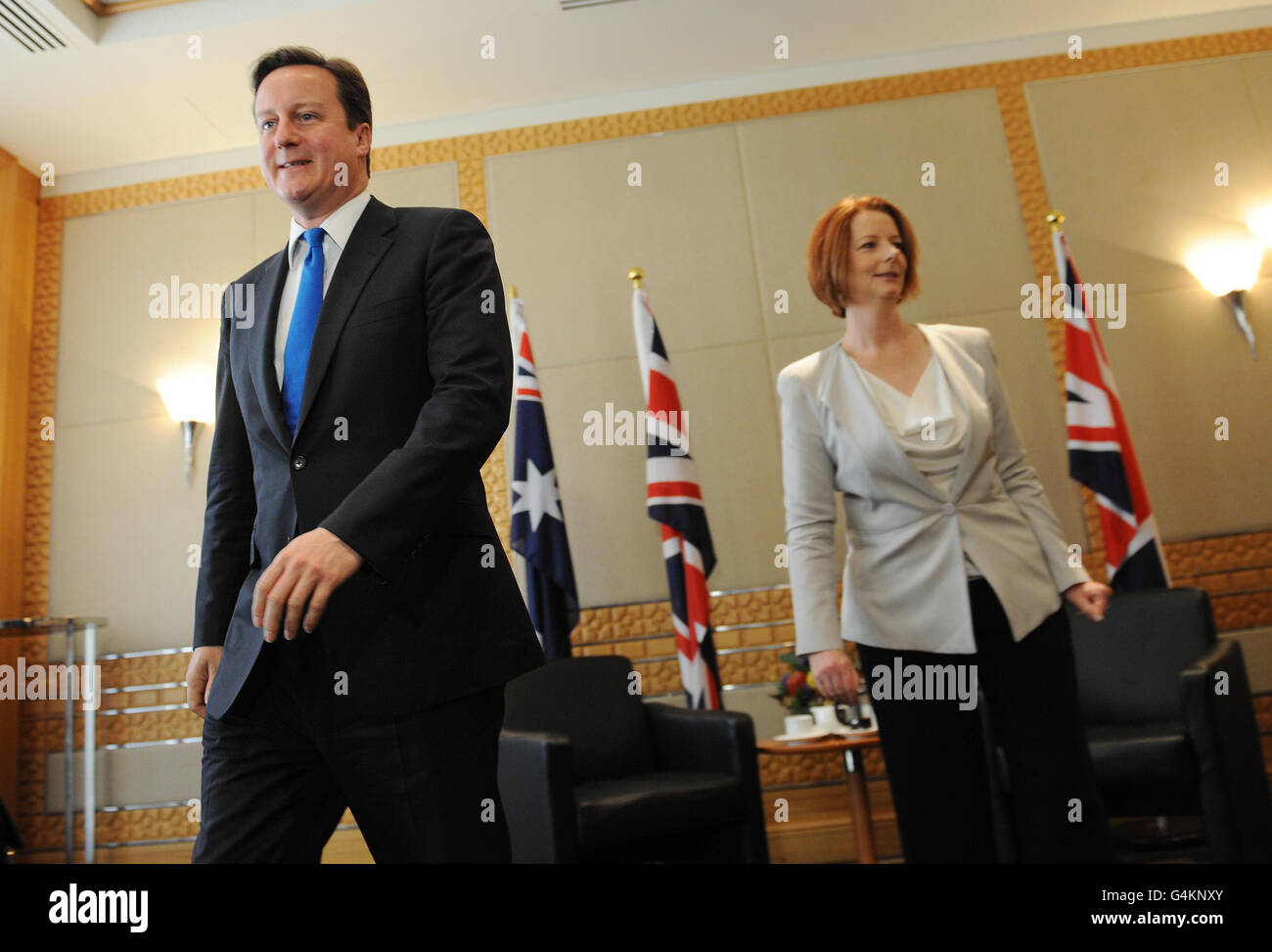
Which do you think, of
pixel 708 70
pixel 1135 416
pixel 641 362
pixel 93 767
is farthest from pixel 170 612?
pixel 1135 416

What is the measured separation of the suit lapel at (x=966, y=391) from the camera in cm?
Result: 177

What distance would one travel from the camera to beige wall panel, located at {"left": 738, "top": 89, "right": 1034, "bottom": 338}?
4.60m

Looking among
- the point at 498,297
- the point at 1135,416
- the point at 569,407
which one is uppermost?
the point at 569,407

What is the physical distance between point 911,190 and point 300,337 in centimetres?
400

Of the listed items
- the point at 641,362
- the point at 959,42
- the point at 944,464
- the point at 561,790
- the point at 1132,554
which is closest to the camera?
the point at 944,464

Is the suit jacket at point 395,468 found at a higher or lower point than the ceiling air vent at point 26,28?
lower

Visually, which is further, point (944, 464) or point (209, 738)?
point (944, 464)

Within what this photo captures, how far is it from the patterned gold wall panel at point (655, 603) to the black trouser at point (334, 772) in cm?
320

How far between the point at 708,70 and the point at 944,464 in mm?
3664

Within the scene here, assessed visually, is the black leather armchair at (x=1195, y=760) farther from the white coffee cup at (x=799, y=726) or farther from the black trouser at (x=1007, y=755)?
the black trouser at (x=1007, y=755)

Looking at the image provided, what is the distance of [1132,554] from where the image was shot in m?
3.98

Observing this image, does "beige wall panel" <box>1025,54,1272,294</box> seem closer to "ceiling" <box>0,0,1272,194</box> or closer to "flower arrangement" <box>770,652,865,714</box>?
"ceiling" <box>0,0,1272,194</box>

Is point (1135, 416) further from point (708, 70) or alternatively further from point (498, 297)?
point (498, 297)

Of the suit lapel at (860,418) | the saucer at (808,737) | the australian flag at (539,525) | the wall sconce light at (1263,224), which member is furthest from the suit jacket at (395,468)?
the wall sconce light at (1263,224)
